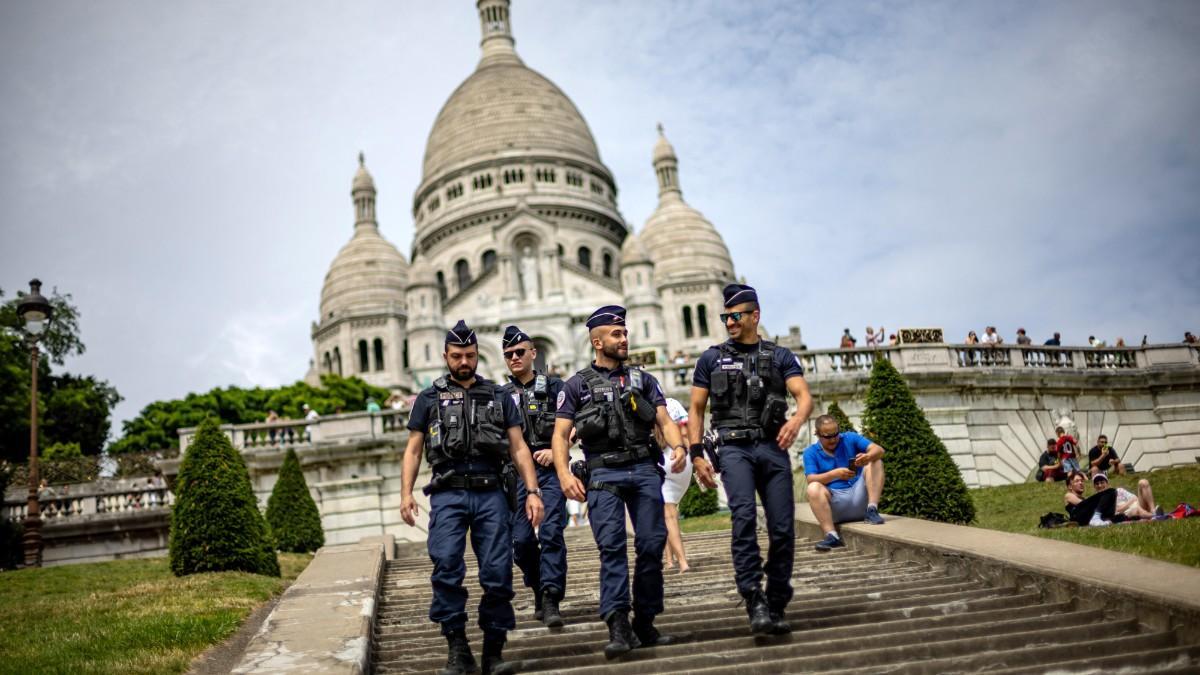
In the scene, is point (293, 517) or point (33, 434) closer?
point (293, 517)

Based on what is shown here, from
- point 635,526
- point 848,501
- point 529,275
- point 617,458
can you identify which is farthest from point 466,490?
point 529,275

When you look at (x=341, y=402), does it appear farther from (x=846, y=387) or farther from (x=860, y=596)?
(x=860, y=596)

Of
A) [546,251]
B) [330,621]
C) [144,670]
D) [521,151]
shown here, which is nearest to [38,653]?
[144,670]

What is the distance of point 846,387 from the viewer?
Answer: 70.1 ft

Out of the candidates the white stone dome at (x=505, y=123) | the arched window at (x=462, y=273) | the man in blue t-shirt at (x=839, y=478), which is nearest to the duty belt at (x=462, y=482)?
the man in blue t-shirt at (x=839, y=478)

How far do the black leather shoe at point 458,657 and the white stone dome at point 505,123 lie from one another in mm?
70761

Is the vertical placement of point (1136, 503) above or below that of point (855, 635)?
above

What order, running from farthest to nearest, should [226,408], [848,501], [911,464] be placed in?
[226,408] → [911,464] → [848,501]

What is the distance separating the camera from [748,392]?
266 inches

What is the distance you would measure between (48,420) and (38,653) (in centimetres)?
3444

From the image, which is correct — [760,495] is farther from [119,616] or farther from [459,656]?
[119,616]

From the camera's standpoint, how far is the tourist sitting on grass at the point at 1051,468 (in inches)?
675

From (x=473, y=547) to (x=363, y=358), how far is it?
2462 inches

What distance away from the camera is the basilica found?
6155 centimetres
